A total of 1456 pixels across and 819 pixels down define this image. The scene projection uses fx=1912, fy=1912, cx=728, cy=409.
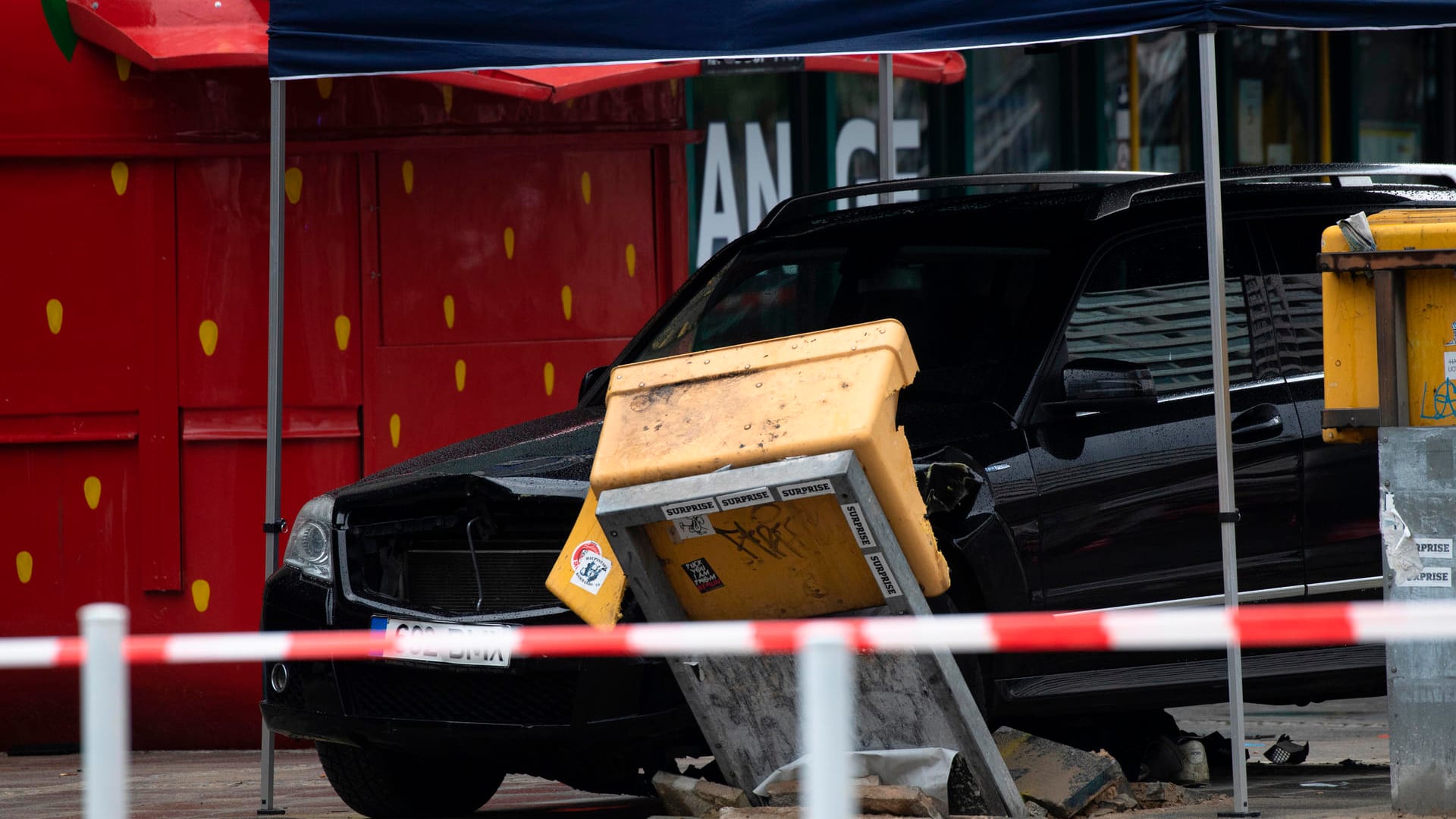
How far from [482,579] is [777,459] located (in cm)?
117

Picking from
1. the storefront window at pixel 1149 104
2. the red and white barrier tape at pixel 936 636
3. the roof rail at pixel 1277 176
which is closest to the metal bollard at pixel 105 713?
the red and white barrier tape at pixel 936 636

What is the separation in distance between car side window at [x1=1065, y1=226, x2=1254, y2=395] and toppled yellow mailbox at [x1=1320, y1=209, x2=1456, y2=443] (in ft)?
2.64

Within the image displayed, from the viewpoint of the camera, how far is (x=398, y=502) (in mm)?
5562

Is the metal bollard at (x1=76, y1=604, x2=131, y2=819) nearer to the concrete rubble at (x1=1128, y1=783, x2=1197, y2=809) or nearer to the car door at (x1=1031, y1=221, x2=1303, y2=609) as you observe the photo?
the car door at (x1=1031, y1=221, x2=1303, y2=609)

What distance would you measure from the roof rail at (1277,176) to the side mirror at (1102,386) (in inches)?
22.8

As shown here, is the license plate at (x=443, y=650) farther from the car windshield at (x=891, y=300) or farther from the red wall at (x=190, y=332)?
the red wall at (x=190, y=332)

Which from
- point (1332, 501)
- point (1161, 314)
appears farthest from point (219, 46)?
point (1332, 501)

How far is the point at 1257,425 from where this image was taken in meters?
6.07

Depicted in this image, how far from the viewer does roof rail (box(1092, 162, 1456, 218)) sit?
6188mm

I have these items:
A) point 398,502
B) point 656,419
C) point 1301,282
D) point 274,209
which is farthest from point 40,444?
point 1301,282

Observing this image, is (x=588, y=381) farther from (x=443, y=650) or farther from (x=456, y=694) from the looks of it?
(x=443, y=650)

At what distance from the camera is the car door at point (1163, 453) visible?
Result: 575cm

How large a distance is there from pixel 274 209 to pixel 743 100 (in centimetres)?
404

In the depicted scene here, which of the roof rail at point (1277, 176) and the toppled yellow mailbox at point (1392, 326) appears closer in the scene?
the toppled yellow mailbox at point (1392, 326)
